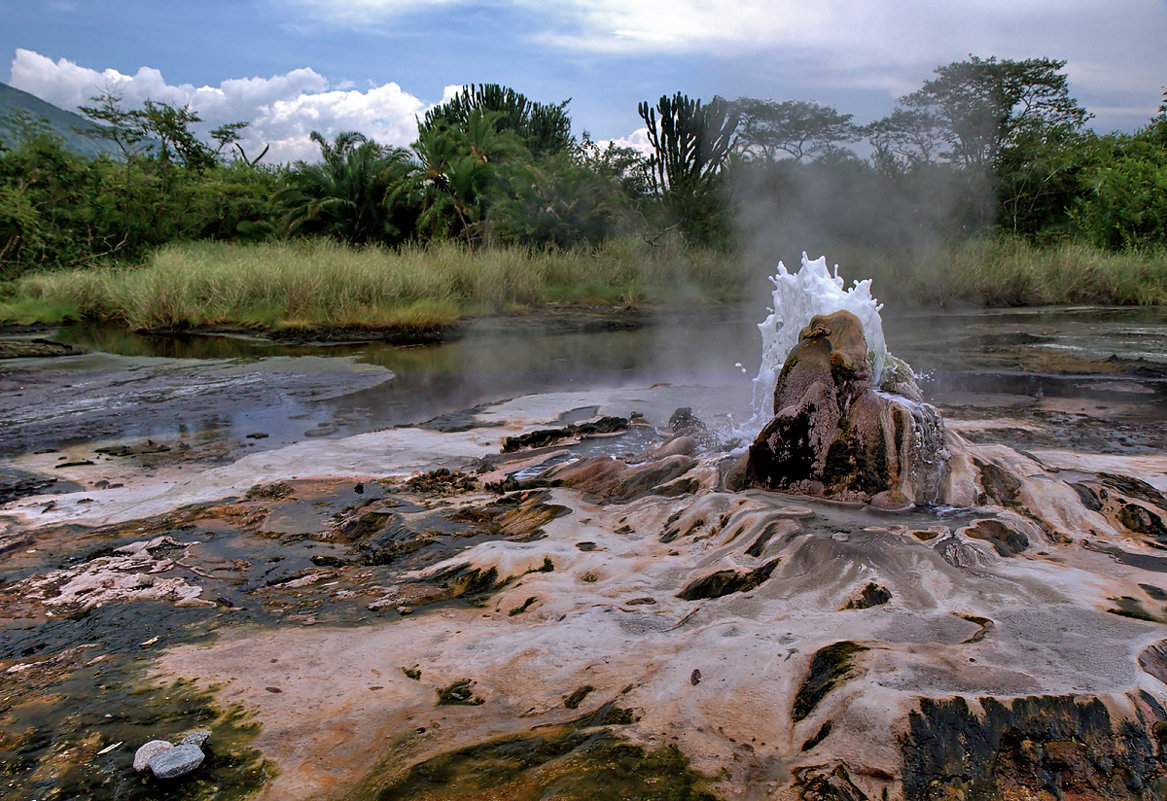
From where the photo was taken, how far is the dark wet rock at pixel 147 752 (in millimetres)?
2012

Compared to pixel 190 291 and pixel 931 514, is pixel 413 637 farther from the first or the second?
pixel 190 291

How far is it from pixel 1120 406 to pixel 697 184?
1793 centimetres

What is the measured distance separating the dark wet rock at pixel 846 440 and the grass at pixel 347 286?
10885 millimetres

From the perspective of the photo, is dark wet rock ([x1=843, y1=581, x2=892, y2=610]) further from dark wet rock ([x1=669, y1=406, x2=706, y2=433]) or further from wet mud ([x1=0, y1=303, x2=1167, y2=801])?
dark wet rock ([x1=669, y1=406, x2=706, y2=433])

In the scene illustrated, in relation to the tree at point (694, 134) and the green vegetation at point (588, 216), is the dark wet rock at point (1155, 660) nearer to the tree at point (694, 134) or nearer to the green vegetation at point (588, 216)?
the green vegetation at point (588, 216)

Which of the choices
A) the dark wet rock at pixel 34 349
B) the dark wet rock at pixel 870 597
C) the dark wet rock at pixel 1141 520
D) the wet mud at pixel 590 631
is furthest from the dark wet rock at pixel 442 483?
the dark wet rock at pixel 34 349

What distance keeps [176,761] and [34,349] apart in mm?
12269

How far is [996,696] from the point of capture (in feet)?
6.82

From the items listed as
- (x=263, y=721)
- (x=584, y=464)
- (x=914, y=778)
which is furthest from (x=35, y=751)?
(x=584, y=464)

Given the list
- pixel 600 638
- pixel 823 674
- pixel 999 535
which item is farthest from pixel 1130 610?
pixel 600 638

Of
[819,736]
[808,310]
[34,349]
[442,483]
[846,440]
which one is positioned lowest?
[34,349]

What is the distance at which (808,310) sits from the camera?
5441mm

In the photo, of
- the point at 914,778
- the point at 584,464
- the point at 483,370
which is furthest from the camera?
the point at 483,370

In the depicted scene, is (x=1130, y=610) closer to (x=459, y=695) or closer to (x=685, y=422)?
(x=459, y=695)
